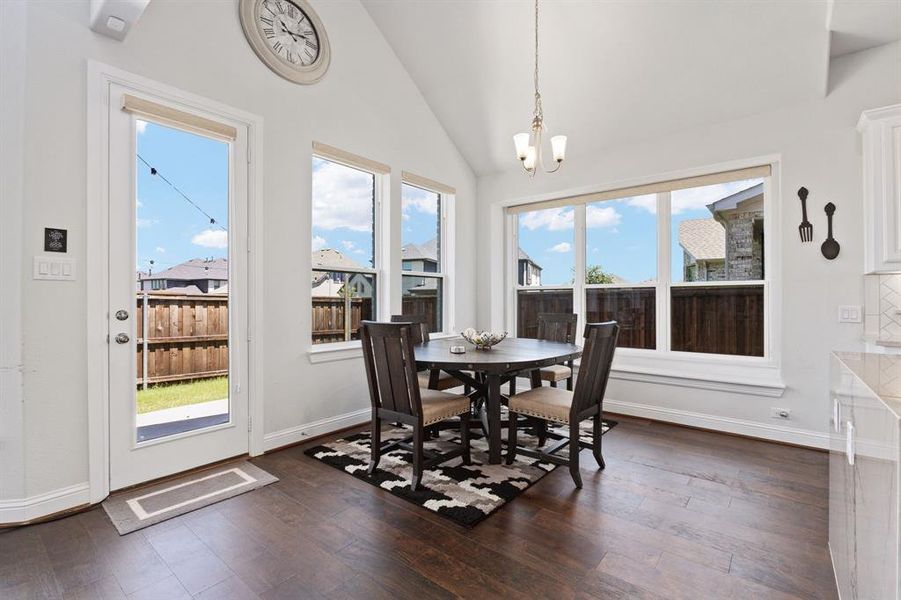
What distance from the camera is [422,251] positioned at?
4.59 m

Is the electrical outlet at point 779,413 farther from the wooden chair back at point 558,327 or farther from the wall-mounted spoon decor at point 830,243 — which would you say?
the wooden chair back at point 558,327

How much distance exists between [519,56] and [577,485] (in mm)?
3429

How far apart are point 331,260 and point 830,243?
3.79m

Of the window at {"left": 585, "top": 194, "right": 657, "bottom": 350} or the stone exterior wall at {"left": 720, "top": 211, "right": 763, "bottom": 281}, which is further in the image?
the window at {"left": 585, "top": 194, "right": 657, "bottom": 350}

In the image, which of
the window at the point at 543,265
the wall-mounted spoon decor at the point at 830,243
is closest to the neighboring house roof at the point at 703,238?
the wall-mounted spoon decor at the point at 830,243

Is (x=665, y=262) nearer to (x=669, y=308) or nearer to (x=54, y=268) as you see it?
(x=669, y=308)

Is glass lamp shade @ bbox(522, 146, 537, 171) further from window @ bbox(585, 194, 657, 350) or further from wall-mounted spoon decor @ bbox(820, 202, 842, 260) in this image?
wall-mounted spoon decor @ bbox(820, 202, 842, 260)

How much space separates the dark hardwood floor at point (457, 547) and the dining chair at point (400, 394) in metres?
0.32

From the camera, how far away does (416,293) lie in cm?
450

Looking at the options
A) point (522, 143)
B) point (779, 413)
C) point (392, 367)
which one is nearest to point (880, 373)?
point (392, 367)

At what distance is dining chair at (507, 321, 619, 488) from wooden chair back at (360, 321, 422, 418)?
0.74 m

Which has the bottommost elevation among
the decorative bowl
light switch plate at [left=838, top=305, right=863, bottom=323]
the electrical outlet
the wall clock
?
the electrical outlet

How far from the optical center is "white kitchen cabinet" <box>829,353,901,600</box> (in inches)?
33.2

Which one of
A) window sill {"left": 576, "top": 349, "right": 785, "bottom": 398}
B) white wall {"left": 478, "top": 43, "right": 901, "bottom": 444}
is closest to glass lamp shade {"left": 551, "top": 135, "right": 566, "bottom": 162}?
white wall {"left": 478, "top": 43, "right": 901, "bottom": 444}
